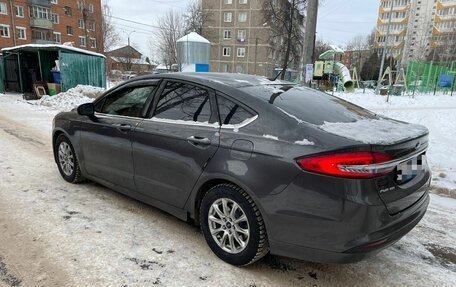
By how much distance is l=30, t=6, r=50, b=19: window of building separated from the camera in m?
50.7

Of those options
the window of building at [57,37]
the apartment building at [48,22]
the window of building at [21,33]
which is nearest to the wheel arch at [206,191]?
the apartment building at [48,22]

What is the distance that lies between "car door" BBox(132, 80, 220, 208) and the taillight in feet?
3.03

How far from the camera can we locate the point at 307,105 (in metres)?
3.05

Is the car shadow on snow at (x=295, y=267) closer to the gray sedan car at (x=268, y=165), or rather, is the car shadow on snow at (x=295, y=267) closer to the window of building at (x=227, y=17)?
the gray sedan car at (x=268, y=165)

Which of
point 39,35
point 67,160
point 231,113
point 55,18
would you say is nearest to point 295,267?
point 231,113

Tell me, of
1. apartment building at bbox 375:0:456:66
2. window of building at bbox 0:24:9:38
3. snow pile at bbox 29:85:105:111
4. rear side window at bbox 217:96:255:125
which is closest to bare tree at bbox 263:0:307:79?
snow pile at bbox 29:85:105:111

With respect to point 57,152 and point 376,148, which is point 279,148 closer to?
point 376,148

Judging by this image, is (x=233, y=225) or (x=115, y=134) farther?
(x=115, y=134)

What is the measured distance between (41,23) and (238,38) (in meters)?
30.7

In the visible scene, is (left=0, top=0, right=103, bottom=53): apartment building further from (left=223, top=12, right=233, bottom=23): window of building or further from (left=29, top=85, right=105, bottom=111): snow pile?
(left=29, top=85, right=105, bottom=111): snow pile

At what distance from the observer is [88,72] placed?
18453 millimetres

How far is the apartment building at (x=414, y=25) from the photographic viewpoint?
73.9 meters

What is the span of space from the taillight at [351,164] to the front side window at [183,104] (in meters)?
1.15

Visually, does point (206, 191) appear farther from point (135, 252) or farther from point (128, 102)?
point (128, 102)
